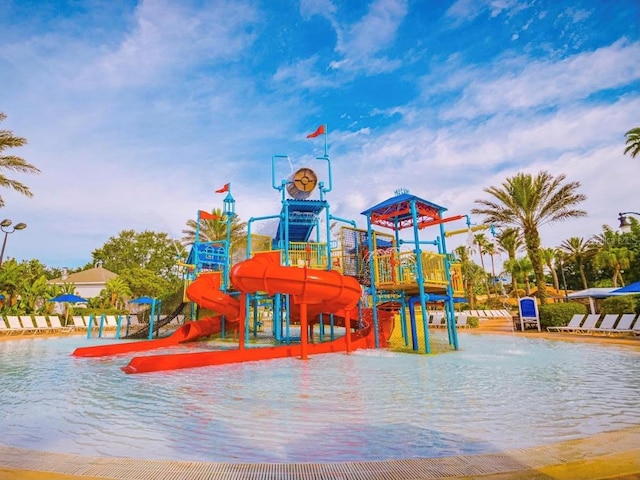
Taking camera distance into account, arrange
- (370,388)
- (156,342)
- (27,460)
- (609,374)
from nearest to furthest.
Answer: (27,460) → (370,388) → (609,374) → (156,342)

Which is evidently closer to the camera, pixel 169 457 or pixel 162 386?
pixel 169 457

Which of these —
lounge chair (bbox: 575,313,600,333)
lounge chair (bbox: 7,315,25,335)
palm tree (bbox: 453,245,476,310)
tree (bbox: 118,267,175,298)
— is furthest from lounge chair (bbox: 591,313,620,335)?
tree (bbox: 118,267,175,298)

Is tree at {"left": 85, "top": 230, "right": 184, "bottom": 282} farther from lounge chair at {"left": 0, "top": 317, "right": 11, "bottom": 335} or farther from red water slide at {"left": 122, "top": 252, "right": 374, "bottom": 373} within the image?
red water slide at {"left": 122, "top": 252, "right": 374, "bottom": 373}

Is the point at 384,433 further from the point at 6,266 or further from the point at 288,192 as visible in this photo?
the point at 6,266

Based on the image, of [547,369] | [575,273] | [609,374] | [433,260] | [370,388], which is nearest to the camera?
[370,388]

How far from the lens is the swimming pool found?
3863 millimetres

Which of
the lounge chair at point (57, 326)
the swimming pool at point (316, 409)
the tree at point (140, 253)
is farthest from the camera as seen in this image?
the tree at point (140, 253)

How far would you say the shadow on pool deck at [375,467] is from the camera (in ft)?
9.12

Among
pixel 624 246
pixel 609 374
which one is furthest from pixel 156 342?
pixel 624 246

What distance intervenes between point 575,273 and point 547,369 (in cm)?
6115

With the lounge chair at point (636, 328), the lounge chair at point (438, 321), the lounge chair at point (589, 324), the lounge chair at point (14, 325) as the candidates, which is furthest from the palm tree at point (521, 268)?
the lounge chair at point (14, 325)

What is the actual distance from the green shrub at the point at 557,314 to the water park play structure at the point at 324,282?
8.74 metres

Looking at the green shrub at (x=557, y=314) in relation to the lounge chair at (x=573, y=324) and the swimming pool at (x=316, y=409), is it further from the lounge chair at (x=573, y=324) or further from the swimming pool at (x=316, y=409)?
the swimming pool at (x=316, y=409)

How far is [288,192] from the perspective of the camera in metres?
18.4
